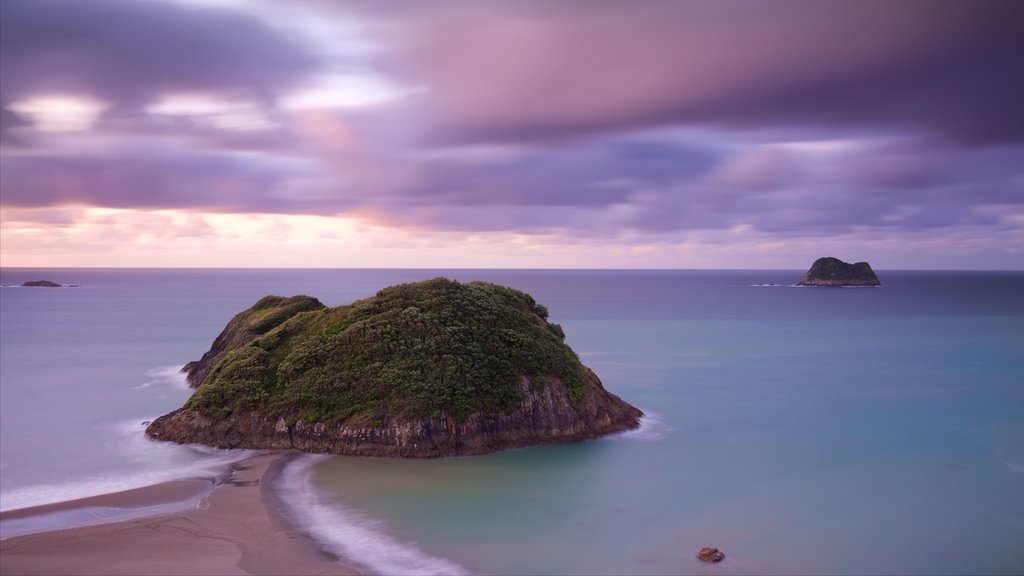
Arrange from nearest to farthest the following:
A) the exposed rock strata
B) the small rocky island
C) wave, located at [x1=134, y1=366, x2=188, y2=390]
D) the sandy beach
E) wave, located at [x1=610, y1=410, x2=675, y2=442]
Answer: the sandy beach
the exposed rock strata
the small rocky island
wave, located at [x1=610, y1=410, x2=675, y2=442]
wave, located at [x1=134, y1=366, x2=188, y2=390]

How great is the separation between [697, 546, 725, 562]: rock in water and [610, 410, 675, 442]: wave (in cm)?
1407

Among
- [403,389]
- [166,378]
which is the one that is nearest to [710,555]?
[403,389]

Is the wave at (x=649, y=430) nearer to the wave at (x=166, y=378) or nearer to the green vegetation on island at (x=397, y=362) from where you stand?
the green vegetation on island at (x=397, y=362)

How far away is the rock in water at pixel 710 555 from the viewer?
23594 mm

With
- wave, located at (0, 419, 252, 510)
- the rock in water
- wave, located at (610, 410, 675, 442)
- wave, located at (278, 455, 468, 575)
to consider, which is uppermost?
wave, located at (0, 419, 252, 510)

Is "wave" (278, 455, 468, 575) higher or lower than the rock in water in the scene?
higher

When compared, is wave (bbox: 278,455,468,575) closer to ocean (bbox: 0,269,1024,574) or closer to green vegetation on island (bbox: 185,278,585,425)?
ocean (bbox: 0,269,1024,574)

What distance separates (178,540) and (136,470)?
970 cm

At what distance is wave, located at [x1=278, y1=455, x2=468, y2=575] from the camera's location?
23.4 m

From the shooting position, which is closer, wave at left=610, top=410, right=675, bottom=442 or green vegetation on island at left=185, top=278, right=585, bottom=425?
green vegetation on island at left=185, top=278, right=585, bottom=425

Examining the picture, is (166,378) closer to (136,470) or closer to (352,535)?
(136,470)

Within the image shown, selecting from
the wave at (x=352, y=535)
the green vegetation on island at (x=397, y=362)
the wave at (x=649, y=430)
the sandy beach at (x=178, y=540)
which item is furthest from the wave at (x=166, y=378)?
the wave at (x=649, y=430)

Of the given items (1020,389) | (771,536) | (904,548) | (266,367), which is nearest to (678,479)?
(771,536)

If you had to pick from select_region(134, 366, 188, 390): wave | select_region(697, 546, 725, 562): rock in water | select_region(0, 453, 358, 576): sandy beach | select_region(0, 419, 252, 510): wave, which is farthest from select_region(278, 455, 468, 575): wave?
select_region(134, 366, 188, 390): wave
